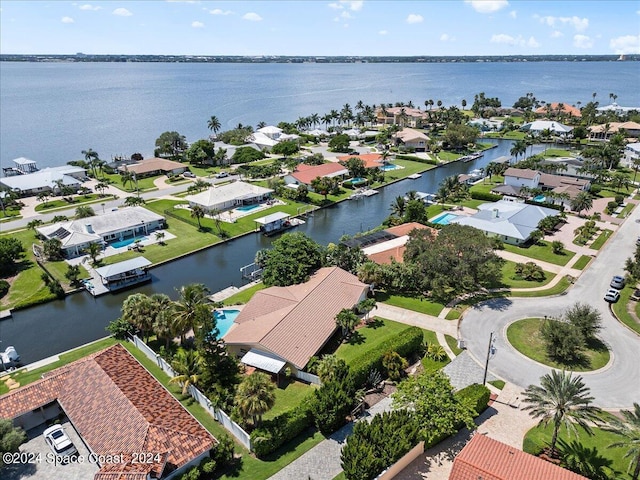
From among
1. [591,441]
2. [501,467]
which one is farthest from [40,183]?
[591,441]

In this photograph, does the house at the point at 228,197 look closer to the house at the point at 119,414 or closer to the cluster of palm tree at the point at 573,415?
the house at the point at 119,414

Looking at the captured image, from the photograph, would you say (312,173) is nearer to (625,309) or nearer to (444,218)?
(444,218)

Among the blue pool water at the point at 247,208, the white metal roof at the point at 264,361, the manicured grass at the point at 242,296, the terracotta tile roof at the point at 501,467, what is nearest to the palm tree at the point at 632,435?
the terracotta tile roof at the point at 501,467

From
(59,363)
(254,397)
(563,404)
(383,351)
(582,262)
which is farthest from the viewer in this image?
(582,262)

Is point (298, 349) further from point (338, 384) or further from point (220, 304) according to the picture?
point (220, 304)

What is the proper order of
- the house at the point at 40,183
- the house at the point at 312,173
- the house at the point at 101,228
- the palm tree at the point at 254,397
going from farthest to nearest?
the house at the point at 312,173 < the house at the point at 40,183 < the house at the point at 101,228 < the palm tree at the point at 254,397

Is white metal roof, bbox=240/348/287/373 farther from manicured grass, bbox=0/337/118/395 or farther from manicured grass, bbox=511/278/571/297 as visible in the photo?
manicured grass, bbox=511/278/571/297

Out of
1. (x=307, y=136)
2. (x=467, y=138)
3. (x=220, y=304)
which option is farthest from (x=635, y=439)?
(x=307, y=136)

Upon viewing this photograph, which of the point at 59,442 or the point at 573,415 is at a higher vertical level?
the point at 573,415

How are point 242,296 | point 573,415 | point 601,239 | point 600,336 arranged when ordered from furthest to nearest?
point 601,239 → point 242,296 → point 600,336 → point 573,415
